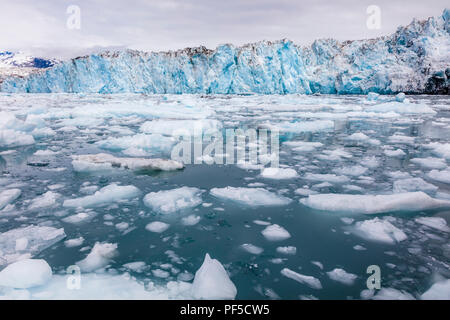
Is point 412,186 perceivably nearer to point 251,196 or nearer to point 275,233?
point 251,196

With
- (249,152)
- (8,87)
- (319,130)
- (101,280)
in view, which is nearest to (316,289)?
(101,280)

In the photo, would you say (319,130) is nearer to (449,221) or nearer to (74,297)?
(449,221)

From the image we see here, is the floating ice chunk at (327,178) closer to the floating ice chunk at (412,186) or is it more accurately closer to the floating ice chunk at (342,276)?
the floating ice chunk at (412,186)

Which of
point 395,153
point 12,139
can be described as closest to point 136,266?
point 395,153

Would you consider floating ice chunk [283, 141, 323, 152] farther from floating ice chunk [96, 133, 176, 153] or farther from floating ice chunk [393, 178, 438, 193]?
floating ice chunk [96, 133, 176, 153]

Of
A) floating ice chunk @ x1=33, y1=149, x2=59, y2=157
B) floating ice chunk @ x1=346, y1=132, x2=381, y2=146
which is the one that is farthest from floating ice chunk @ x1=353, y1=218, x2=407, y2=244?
floating ice chunk @ x1=33, y1=149, x2=59, y2=157

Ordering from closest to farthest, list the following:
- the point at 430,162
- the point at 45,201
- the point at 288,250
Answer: the point at 288,250 < the point at 45,201 < the point at 430,162
